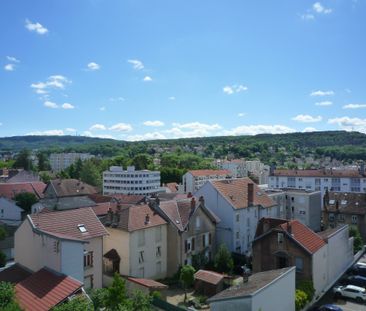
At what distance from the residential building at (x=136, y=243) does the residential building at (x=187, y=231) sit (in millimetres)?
816

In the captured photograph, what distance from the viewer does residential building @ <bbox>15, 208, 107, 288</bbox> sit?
89.2ft

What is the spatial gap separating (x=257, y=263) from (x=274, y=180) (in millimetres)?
68936

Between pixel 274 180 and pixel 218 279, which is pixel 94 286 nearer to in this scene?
pixel 218 279

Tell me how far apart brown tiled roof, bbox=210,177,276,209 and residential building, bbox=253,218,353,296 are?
8409 millimetres

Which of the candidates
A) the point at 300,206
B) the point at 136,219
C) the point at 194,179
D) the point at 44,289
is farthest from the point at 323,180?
the point at 44,289

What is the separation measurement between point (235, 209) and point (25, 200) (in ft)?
160

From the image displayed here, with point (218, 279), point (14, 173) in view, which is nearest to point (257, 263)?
point (218, 279)

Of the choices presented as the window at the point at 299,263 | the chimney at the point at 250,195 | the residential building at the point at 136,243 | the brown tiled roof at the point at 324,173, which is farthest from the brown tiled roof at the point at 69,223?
the brown tiled roof at the point at 324,173

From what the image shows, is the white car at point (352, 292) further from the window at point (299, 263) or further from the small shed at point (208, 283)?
the small shed at point (208, 283)

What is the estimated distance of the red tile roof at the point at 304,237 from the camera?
36.9 m

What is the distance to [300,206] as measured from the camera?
213 ft

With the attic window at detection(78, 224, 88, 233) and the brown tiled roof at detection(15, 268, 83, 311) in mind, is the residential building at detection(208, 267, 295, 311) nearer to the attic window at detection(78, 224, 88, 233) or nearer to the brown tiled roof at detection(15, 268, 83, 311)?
the brown tiled roof at detection(15, 268, 83, 311)

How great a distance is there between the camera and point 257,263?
39.7 metres

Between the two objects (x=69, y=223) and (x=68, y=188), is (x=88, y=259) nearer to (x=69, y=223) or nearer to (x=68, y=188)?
(x=69, y=223)
